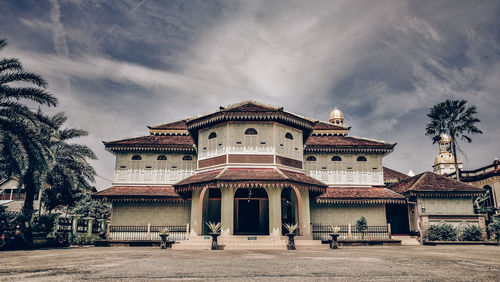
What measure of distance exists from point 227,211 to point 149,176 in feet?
38.9

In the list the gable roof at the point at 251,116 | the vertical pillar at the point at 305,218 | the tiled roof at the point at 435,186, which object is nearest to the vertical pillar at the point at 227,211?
the vertical pillar at the point at 305,218

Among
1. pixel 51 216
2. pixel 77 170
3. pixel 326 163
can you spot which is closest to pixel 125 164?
pixel 77 170

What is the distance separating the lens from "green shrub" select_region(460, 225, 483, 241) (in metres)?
25.8

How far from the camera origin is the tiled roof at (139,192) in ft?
89.2

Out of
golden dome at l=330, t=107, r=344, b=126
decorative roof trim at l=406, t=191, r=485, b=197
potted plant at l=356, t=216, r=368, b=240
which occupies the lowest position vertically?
potted plant at l=356, t=216, r=368, b=240

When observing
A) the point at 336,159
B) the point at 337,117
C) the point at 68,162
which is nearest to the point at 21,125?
the point at 68,162

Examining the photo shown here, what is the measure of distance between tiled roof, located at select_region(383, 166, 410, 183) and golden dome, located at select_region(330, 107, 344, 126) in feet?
47.2

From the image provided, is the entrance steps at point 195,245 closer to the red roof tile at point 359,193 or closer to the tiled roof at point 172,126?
the red roof tile at point 359,193

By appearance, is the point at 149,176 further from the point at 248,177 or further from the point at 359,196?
the point at 359,196

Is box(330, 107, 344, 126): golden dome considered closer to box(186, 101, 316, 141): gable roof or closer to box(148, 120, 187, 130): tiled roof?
box(148, 120, 187, 130): tiled roof

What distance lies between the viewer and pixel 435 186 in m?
28.7

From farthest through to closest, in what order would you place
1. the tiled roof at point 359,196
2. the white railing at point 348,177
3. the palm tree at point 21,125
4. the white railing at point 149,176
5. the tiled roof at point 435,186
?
1. the white railing at point 348,177
2. the white railing at point 149,176
3. the tiled roof at point 359,196
4. the tiled roof at point 435,186
5. the palm tree at point 21,125

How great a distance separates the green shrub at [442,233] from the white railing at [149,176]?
787 inches

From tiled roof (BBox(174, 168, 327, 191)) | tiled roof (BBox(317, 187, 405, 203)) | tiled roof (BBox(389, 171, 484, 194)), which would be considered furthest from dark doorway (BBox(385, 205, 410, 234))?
tiled roof (BBox(174, 168, 327, 191))
